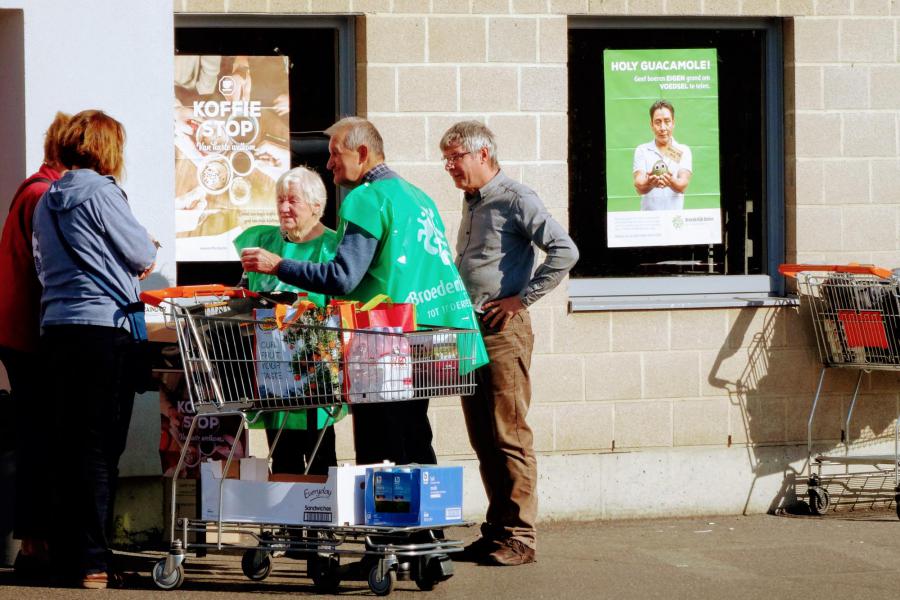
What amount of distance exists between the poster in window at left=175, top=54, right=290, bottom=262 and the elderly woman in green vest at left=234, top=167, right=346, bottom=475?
1270mm

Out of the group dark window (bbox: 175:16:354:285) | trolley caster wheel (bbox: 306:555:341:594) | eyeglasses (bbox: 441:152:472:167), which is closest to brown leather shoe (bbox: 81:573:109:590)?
trolley caster wheel (bbox: 306:555:341:594)

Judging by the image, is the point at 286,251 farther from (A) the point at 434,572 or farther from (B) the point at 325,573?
(A) the point at 434,572

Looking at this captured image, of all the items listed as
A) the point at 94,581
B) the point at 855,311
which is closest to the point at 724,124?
the point at 855,311

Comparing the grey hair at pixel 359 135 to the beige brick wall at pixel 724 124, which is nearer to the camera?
the grey hair at pixel 359 135

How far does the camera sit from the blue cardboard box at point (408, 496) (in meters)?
6.51

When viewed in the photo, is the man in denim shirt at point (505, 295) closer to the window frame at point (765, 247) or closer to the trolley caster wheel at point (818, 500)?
the window frame at point (765, 247)

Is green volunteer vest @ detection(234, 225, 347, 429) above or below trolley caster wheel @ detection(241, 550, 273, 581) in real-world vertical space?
above

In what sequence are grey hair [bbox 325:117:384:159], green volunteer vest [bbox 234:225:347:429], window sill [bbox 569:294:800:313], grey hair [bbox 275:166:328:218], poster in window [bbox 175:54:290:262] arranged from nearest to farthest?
grey hair [bbox 325:117:384:159], green volunteer vest [bbox 234:225:347:429], grey hair [bbox 275:166:328:218], poster in window [bbox 175:54:290:262], window sill [bbox 569:294:800:313]

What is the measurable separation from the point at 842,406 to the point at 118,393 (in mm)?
4597

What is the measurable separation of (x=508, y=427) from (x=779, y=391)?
2.43m

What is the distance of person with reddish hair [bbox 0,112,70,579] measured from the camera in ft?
23.0

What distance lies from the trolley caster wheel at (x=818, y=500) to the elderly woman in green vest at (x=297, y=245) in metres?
3.16

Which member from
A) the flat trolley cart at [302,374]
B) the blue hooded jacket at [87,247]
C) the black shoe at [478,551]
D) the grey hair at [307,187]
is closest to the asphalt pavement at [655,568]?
the black shoe at [478,551]

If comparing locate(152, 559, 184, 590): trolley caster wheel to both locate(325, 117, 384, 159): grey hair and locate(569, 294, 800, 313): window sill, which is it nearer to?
locate(325, 117, 384, 159): grey hair
